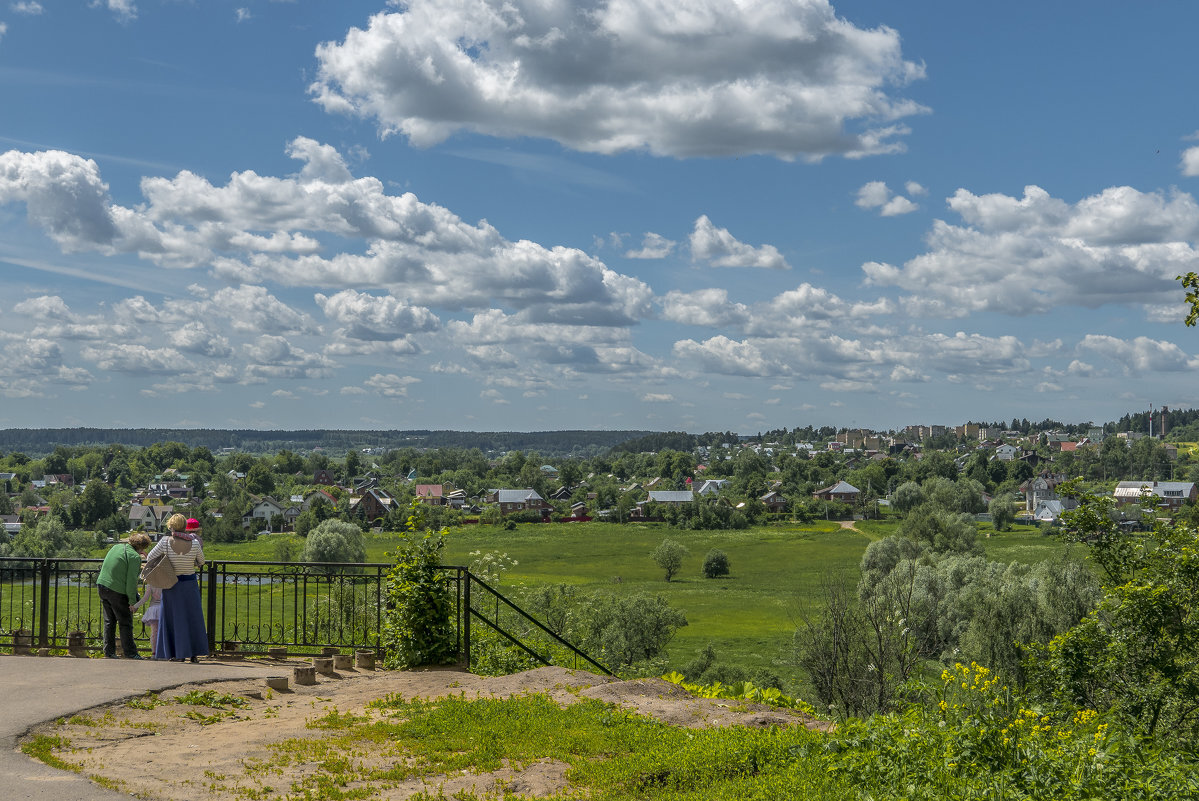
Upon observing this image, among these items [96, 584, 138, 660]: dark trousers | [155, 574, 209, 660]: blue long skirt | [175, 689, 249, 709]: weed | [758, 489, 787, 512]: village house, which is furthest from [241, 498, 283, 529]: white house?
[175, 689, 249, 709]: weed

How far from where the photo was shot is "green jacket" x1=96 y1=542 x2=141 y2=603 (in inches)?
408

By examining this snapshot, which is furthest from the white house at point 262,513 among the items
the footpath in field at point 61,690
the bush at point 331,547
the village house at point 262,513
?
the footpath in field at point 61,690

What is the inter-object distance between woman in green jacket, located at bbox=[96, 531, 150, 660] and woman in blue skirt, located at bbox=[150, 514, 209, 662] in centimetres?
43

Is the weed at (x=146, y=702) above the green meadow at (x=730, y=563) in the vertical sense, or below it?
above

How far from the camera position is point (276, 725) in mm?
7906

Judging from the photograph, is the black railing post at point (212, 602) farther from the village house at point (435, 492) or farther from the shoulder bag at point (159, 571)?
the village house at point (435, 492)

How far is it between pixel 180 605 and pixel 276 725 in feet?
10.2

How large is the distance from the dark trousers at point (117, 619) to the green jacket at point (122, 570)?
0.27 ft

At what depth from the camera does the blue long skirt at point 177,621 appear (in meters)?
10.3

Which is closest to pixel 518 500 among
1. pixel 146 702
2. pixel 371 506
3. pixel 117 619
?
pixel 371 506

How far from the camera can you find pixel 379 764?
6.83 m

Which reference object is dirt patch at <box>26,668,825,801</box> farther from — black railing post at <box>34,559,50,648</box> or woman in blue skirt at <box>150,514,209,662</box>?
black railing post at <box>34,559,50,648</box>

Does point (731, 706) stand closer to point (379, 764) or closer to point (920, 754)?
point (920, 754)

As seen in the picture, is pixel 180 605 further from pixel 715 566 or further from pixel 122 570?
pixel 715 566
